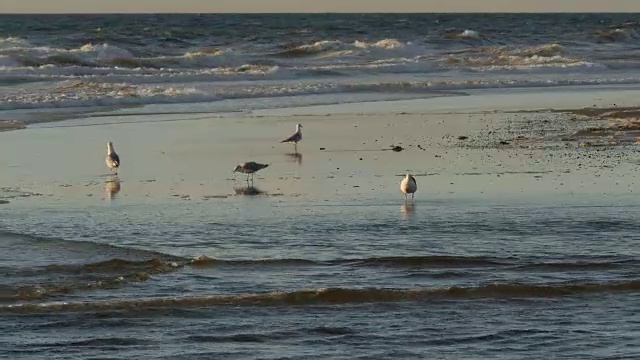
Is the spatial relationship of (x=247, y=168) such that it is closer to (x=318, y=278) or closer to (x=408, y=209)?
(x=408, y=209)

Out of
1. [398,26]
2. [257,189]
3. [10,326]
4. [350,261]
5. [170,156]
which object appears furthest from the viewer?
[398,26]

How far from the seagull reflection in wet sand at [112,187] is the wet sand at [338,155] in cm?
1

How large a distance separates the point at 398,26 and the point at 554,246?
70.3 metres

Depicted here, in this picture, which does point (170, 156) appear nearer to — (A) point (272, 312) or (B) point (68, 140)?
(B) point (68, 140)

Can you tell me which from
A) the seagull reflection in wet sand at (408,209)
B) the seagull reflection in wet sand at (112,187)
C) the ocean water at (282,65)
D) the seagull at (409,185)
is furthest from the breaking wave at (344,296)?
the ocean water at (282,65)

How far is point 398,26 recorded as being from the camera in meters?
79.8

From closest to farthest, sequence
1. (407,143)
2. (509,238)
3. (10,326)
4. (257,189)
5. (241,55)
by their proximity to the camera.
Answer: (10,326), (509,238), (257,189), (407,143), (241,55)

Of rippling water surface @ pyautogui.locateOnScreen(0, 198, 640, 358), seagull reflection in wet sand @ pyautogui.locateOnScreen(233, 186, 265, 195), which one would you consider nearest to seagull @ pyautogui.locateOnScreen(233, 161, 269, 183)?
seagull reflection in wet sand @ pyautogui.locateOnScreen(233, 186, 265, 195)

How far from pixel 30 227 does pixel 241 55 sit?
124ft

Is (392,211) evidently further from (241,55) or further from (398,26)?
(398,26)

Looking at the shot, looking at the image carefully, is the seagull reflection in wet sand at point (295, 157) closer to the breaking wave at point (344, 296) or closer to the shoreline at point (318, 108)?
the shoreline at point (318, 108)

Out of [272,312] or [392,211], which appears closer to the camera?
[272,312]

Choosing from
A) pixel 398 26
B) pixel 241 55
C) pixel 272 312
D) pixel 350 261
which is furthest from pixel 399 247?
pixel 398 26

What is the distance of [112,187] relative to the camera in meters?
13.6
